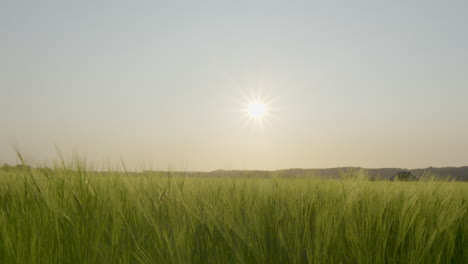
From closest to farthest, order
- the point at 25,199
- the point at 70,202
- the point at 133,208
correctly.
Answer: the point at 70,202
the point at 133,208
the point at 25,199

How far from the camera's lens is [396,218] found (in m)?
1.90

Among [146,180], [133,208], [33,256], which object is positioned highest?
[146,180]

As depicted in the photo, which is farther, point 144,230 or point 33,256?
point 144,230

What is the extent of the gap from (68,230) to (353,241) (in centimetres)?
118

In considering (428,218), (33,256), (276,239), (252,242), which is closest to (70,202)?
(33,256)

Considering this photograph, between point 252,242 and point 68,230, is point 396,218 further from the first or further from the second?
point 68,230

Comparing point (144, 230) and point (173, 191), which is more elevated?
point (173, 191)

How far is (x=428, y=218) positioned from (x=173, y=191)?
147 cm

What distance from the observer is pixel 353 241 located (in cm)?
146

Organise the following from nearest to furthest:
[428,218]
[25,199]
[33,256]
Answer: [33,256] → [25,199] → [428,218]

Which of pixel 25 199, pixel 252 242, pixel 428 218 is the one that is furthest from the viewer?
pixel 428 218

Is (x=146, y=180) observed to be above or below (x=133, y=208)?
above

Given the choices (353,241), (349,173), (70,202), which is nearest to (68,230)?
(70,202)

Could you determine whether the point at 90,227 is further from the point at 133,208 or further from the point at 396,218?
the point at 396,218
